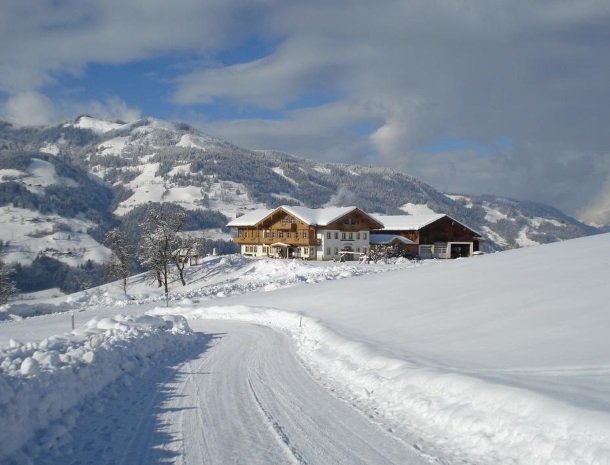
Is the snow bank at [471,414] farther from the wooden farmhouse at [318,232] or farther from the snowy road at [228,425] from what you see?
the wooden farmhouse at [318,232]

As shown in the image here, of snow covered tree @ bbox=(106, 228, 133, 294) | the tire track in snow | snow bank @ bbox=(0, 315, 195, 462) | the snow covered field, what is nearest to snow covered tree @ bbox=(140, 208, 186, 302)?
snow covered tree @ bbox=(106, 228, 133, 294)

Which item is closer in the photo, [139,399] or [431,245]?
[139,399]

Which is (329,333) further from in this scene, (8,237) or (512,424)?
(8,237)

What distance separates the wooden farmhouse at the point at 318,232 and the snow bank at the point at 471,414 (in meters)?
60.6

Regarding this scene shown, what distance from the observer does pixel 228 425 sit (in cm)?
876

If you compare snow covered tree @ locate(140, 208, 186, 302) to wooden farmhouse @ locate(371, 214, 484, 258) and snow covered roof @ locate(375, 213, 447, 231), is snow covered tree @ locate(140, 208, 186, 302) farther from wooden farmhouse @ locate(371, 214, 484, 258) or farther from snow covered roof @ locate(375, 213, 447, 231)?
Result: snow covered roof @ locate(375, 213, 447, 231)

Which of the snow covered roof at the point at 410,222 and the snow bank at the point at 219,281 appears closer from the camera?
the snow bank at the point at 219,281

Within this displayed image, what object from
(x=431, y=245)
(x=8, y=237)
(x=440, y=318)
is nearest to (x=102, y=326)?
(x=440, y=318)

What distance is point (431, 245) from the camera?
3223 inches

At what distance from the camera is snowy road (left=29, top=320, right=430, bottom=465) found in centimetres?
731

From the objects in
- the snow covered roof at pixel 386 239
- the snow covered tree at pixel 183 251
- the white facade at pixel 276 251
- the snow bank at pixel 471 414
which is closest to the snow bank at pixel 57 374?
the snow bank at pixel 471 414

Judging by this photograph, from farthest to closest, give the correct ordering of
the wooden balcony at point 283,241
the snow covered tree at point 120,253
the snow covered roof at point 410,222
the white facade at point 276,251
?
the snow covered roof at point 410,222 → the white facade at point 276,251 → the wooden balcony at point 283,241 → the snow covered tree at point 120,253

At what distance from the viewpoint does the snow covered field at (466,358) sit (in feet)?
24.2

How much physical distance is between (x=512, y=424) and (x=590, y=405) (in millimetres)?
1129
